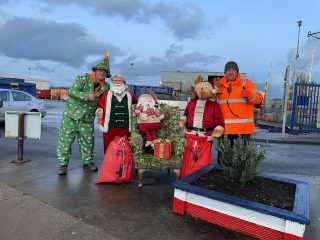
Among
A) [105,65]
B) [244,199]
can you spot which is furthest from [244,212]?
[105,65]

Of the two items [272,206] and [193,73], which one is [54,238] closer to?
[272,206]

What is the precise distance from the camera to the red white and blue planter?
2.70 m

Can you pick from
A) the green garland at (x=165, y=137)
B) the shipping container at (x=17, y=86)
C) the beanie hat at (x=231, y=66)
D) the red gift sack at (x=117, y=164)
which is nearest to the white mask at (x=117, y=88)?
the green garland at (x=165, y=137)

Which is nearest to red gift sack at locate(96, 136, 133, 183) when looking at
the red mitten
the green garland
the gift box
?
the green garland

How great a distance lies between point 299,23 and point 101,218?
60.6ft

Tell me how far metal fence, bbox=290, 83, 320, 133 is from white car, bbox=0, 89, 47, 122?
408 inches

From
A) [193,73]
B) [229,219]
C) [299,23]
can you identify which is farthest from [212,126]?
[193,73]

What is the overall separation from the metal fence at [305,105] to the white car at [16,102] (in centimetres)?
1037

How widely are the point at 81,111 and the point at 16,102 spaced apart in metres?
8.05

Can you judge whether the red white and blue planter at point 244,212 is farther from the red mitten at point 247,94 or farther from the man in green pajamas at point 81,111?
the man in green pajamas at point 81,111

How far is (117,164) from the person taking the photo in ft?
14.3

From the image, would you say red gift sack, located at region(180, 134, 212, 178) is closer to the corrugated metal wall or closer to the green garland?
the green garland

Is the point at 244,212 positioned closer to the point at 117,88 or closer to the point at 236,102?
the point at 236,102

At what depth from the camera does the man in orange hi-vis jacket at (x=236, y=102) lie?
13.7ft
